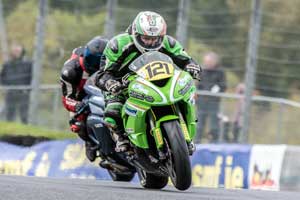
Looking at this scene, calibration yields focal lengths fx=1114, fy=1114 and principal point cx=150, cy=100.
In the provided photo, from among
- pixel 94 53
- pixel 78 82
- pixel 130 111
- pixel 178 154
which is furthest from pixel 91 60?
pixel 178 154

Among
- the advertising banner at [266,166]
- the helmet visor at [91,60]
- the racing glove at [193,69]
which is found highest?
the racing glove at [193,69]

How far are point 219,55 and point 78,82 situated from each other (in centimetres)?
247

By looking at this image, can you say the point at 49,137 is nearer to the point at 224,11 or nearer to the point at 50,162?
the point at 50,162

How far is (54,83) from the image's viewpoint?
1742cm

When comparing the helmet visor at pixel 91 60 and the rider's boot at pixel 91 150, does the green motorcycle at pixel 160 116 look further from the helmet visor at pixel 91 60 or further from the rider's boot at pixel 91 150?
the rider's boot at pixel 91 150

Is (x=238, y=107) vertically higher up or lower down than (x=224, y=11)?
lower down

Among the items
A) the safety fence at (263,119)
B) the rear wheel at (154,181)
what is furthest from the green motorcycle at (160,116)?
the safety fence at (263,119)

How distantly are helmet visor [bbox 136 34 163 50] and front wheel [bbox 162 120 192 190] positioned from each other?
3.95 feet

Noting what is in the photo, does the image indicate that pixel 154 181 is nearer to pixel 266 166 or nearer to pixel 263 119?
pixel 266 166

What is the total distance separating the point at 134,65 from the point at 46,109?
709cm

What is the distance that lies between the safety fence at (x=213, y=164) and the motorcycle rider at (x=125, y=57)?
2967mm

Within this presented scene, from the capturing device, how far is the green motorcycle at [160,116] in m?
9.66

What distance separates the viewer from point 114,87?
10.8 meters

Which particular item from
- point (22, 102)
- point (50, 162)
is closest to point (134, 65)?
point (50, 162)
